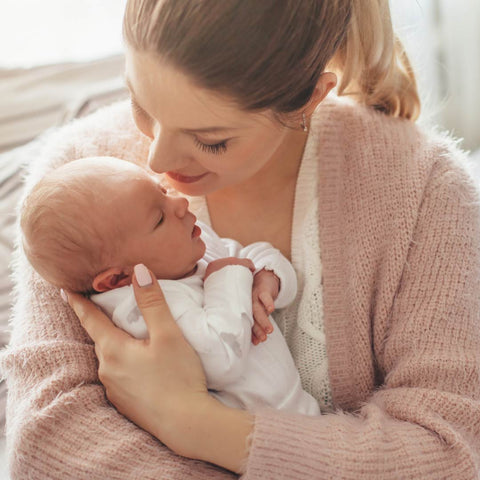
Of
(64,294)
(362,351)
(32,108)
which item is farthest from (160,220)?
(32,108)

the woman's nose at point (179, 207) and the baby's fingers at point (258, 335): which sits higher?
the woman's nose at point (179, 207)

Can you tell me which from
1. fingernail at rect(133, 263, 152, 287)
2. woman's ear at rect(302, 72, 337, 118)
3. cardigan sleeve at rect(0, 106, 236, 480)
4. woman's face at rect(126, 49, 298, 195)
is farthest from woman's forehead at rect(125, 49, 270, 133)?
cardigan sleeve at rect(0, 106, 236, 480)

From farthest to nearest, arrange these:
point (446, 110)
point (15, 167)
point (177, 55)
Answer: point (446, 110) < point (15, 167) < point (177, 55)

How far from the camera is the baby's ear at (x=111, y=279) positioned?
1.20 m

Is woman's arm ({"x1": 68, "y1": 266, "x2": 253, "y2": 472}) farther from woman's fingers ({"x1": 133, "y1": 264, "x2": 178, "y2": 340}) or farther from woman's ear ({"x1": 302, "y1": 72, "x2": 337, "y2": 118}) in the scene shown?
woman's ear ({"x1": 302, "y1": 72, "x2": 337, "y2": 118})

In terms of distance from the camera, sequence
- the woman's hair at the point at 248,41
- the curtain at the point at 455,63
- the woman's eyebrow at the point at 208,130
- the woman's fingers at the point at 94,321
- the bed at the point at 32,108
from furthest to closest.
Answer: the curtain at the point at 455,63, the bed at the point at 32,108, the woman's fingers at the point at 94,321, the woman's eyebrow at the point at 208,130, the woman's hair at the point at 248,41

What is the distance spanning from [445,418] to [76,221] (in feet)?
2.52

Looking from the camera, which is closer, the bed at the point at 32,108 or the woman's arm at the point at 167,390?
the woman's arm at the point at 167,390

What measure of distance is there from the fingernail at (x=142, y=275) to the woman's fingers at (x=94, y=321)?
117 mm

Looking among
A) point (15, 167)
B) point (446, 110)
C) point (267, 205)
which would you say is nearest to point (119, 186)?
point (267, 205)

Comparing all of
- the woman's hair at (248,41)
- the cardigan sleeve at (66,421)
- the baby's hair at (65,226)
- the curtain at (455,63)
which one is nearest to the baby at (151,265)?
the baby's hair at (65,226)

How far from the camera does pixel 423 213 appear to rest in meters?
1.31

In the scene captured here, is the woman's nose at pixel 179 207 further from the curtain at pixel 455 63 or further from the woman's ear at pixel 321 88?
the curtain at pixel 455 63

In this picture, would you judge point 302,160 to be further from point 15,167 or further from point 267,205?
point 15,167
